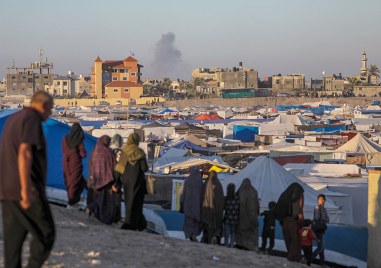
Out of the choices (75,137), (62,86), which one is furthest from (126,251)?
(62,86)

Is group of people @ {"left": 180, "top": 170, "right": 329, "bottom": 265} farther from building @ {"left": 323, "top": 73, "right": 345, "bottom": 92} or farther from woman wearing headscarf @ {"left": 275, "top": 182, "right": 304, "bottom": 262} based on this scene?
building @ {"left": 323, "top": 73, "right": 345, "bottom": 92}

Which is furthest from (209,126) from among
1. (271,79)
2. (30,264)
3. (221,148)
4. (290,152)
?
(271,79)

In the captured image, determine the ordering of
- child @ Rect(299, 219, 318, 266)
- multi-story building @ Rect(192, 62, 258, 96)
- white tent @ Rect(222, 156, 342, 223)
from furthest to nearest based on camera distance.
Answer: multi-story building @ Rect(192, 62, 258, 96), white tent @ Rect(222, 156, 342, 223), child @ Rect(299, 219, 318, 266)

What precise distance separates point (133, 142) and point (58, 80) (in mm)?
123023

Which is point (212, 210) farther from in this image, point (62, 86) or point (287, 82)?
point (62, 86)

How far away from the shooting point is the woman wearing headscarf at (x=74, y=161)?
8.50 m

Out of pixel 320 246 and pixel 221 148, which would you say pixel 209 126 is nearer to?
pixel 221 148

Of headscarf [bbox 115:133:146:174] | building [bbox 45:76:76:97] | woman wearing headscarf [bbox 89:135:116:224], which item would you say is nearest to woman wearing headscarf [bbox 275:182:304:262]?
headscarf [bbox 115:133:146:174]

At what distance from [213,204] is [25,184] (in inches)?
182

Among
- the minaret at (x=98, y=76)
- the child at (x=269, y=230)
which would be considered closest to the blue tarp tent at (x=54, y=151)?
the child at (x=269, y=230)

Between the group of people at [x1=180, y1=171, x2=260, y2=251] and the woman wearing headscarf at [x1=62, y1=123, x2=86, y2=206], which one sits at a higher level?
the woman wearing headscarf at [x1=62, y1=123, x2=86, y2=206]

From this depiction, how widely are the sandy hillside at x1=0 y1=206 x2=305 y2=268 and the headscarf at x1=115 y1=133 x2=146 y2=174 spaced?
25.0 inches

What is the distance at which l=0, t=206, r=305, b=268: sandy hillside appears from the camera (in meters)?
6.12

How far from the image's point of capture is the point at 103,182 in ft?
27.4
